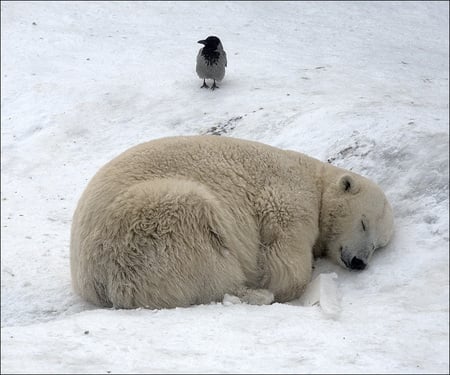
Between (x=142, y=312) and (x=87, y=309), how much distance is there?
69 centimetres

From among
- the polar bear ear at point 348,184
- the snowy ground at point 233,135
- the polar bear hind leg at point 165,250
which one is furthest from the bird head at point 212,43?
the polar bear hind leg at point 165,250

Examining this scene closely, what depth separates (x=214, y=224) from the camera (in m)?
6.04

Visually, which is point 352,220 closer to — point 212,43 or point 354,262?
point 354,262

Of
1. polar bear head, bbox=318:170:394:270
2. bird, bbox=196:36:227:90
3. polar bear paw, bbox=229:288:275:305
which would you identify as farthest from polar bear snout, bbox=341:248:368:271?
bird, bbox=196:36:227:90

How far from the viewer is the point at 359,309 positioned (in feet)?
18.3

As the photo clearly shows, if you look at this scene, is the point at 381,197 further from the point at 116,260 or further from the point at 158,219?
the point at 116,260

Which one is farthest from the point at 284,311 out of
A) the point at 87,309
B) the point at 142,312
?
the point at 87,309

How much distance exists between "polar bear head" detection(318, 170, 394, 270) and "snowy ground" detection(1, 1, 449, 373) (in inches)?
6.9

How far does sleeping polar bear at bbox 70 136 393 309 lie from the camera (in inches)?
224

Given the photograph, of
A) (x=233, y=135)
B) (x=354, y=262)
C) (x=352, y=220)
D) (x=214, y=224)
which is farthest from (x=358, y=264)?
(x=233, y=135)

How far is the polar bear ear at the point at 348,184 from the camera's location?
6.68m

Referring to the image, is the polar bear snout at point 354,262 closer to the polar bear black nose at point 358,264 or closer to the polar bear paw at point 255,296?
the polar bear black nose at point 358,264

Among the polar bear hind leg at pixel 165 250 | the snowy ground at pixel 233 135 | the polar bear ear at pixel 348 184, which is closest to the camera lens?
the snowy ground at pixel 233 135

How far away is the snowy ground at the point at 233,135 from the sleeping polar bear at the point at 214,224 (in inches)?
9.6
